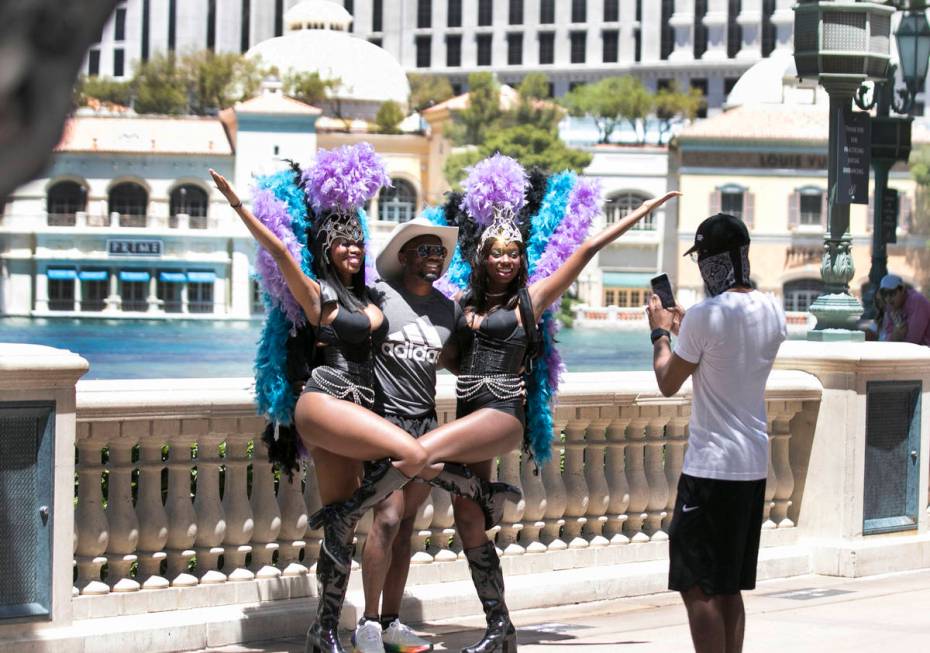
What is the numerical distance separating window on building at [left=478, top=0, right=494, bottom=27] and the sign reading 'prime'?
133ft

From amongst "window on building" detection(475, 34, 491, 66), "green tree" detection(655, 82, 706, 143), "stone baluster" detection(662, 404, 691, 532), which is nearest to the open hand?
"stone baluster" detection(662, 404, 691, 532)

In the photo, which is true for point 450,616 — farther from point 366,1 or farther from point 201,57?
point 366,1

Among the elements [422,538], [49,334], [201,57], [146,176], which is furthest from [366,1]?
[422,538]

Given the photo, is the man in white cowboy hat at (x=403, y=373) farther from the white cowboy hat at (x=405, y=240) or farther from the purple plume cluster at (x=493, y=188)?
the purple plume cluster at (x=493, y=188)

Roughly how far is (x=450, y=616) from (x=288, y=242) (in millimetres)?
1855

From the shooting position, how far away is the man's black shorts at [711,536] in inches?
176

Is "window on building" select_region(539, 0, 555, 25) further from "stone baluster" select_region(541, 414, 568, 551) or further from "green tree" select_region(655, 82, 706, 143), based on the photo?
"stone baluster" select_region(541, 414, 568, 551)

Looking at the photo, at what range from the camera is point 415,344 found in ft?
16.5

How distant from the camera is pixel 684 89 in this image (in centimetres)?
11412

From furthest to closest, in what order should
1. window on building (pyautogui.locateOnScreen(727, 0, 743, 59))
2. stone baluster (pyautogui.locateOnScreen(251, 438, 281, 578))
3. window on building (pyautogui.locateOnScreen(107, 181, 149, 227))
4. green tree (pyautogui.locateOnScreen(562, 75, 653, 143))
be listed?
window on building (pyautogui.locateOnScreen(727, 0, 743, 59))
green tree (pyautogui.locateOnScreen(562, 75, 653, 143))
window on building (pyautogui.locateOnScreen(107, 181, 149, 227))
stone baluster (pyautogui.locateOnScreen(251, 438, 281, 578))

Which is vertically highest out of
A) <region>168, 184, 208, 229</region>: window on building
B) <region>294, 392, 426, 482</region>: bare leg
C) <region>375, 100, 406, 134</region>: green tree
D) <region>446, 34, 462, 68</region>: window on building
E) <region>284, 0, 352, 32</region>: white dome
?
<region>284, 0, 352, 32</region>: white dome

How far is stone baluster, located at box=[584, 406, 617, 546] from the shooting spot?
265 inches

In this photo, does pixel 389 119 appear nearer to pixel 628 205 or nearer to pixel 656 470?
pixel 628 205

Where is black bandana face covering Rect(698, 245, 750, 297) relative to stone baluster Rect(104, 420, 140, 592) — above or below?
above
